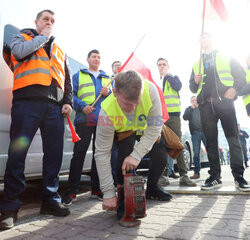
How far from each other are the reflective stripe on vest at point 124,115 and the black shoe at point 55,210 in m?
0.83

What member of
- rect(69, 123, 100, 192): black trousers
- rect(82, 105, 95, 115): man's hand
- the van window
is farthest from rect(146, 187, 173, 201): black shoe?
the van window

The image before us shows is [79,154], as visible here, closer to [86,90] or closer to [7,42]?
[86,90]

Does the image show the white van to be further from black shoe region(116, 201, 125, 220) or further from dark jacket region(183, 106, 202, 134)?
dark jacket region(183, 106, 202, 134)

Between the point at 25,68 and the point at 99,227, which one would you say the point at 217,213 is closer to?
the point at 99,227

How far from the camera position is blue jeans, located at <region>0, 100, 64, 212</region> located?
1909 millimetres

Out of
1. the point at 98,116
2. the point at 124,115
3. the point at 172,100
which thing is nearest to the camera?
the point at 124,115

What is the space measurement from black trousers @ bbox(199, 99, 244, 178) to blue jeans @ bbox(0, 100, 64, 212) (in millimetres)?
1844

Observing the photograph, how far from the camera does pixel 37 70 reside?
211cm

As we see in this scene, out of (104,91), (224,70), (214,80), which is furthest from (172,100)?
(104,91)

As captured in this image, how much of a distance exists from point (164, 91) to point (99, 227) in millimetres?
2724

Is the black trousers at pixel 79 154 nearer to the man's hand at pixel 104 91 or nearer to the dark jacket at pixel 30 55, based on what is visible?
the man's hand at pixel 104 91

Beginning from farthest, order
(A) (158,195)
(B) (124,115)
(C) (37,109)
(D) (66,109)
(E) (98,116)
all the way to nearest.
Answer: (A) (158,195), (D) (66,109), (E) (98,116), (C) (37,109), (B) (124,115)

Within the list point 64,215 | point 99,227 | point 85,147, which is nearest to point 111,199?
point 99,227

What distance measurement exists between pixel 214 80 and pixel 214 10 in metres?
0.91
